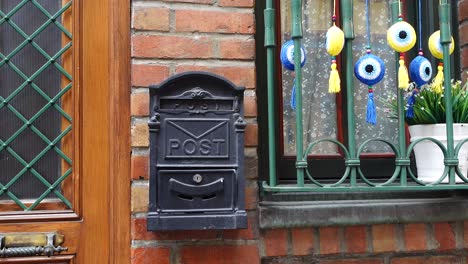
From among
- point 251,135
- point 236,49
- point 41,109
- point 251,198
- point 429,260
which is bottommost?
point 429,260

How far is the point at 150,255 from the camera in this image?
1.70 meters

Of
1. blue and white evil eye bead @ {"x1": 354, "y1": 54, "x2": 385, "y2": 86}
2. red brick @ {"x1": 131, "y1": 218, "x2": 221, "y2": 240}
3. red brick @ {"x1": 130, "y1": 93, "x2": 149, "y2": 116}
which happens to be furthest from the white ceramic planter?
red brick @ {"x1": 130, "y1": 93, "x2": 149, "y2": 116}

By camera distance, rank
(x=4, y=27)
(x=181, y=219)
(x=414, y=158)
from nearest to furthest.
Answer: (x=181, y=219), (x=4, y=27), (x=414, y=158)

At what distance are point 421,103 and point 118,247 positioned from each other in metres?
1.22

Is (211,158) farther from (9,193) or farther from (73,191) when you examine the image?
(9,193)

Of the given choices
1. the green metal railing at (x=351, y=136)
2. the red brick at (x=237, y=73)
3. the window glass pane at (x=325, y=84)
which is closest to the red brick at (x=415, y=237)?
the green metal railing at (x=351, y=136)

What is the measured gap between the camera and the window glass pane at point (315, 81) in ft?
6.64

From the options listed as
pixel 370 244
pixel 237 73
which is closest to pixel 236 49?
pixel 237 73

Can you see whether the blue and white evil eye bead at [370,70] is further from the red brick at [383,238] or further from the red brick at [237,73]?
the red brick at [383,238]

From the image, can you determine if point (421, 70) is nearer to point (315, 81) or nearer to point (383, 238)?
point (315, 81)

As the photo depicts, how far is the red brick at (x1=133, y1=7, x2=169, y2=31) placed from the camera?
1.73 metres

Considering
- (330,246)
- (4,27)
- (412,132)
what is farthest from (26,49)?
(412,132)

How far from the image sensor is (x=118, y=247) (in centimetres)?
174

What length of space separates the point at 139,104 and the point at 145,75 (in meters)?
0.10
